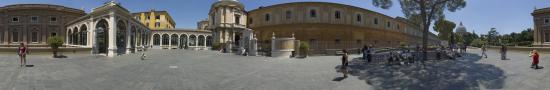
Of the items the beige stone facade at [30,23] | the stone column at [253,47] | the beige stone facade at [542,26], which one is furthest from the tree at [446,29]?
the beige stone facade at [30,23]

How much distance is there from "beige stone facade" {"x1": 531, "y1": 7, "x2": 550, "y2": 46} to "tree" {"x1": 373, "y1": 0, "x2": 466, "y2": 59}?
2665cm

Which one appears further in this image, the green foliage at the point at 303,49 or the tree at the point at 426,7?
the green foliage at the point at 303,49

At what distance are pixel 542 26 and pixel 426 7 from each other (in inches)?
1168

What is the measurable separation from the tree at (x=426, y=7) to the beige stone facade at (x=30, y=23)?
3940 cm

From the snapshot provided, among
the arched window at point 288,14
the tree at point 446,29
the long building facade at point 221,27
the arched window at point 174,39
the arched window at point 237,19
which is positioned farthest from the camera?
the tree at point 446,29

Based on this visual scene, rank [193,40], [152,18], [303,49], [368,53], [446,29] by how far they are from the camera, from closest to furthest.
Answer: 1. [368,53]
2. [303,49]
3. [193,40]
4. [446,29]
5. [152,18]

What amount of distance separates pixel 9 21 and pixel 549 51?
5800 centimetres

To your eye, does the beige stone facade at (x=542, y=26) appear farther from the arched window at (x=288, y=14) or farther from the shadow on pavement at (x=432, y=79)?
the shadow on pavement at (x=432, y=79)

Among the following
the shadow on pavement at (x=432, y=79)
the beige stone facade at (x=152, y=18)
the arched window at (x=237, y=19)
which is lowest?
the shadow on pavement at (x=432, y=79)

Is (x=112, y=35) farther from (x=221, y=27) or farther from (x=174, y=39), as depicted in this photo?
(x=174, y=39)

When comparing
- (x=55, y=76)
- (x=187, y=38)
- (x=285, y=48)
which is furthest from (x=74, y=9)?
(x=55, y=76)

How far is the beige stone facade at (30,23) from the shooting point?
38938mm

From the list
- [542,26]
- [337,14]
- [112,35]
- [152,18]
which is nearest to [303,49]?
[337,14]

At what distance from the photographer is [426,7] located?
1891 centimetres
